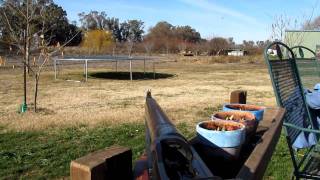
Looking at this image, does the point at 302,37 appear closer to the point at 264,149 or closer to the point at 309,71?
the point at 309,71

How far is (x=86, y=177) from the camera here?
3.27 ft

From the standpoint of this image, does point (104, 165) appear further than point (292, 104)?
No

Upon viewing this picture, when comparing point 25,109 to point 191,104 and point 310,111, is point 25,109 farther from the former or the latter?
point 310,111

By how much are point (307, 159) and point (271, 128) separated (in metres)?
1.07

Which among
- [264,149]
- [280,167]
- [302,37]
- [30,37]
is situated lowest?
[280,167]

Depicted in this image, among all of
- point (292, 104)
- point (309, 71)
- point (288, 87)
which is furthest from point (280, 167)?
point (288, 87)

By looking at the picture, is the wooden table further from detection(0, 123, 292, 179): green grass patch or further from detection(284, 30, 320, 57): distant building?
detection(284, 30, 320, 57): distant building

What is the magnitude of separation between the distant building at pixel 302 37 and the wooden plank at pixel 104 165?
1033 inches

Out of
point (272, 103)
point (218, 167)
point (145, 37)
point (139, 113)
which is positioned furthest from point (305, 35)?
point (145, 37)

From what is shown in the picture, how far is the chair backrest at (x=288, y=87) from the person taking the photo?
3193mm

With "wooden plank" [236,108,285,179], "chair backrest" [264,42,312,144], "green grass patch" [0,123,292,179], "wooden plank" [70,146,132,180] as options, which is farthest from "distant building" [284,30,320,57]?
"wooden plank" [70,146,132,180]

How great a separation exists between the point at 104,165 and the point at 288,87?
8.99 feet

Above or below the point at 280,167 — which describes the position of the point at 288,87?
above

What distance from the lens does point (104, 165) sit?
104 cm
